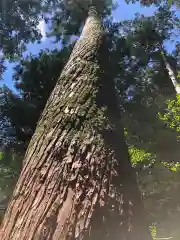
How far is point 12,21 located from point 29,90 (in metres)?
3.99

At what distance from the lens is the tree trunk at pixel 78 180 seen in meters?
1.64

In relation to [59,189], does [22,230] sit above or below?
below

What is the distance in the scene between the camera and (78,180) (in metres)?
1.86

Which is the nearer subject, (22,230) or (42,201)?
(22,230)

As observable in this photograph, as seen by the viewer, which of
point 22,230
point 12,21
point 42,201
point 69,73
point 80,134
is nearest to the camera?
point 22,230

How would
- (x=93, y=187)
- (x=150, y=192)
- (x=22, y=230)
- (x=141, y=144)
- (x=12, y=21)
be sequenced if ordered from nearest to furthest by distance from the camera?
1. (x=22, y=230)
2. (x=93, y=187)
3. (x=141, y=144)
4. (x=150, y=192)
5. (x=12, y=21)

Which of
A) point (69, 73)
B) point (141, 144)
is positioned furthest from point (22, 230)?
point (141, 144)

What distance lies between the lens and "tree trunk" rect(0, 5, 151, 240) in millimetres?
1641

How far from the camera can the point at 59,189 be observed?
5.88 ft

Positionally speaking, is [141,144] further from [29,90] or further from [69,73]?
[69,73]

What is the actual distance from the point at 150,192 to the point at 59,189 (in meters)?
9.24

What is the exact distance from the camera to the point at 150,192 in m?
10.3

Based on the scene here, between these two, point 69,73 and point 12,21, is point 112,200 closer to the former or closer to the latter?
point 69,73

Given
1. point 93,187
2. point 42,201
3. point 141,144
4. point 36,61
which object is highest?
point 36,61
